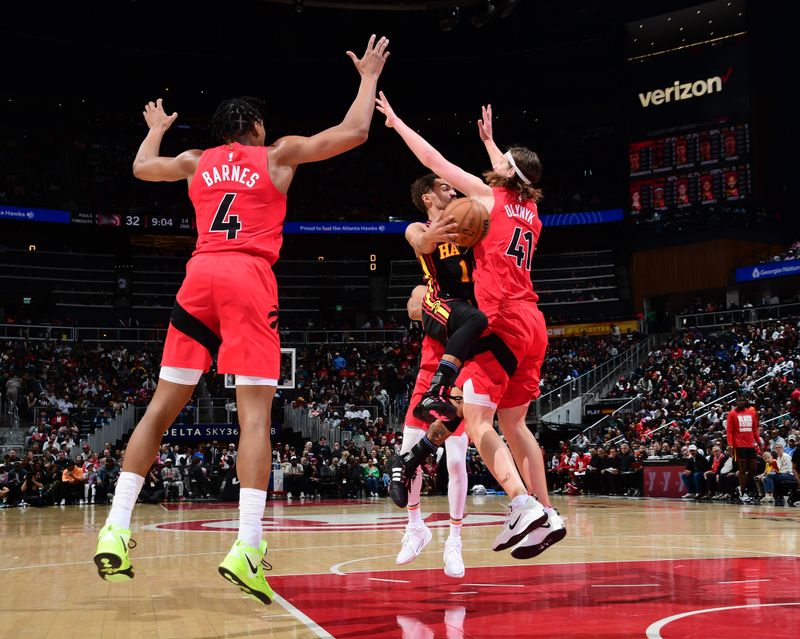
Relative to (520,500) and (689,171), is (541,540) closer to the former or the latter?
(520,500)

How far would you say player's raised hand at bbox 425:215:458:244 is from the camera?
5258 mm

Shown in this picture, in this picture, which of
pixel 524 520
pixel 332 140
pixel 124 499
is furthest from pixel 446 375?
pixel 124 499

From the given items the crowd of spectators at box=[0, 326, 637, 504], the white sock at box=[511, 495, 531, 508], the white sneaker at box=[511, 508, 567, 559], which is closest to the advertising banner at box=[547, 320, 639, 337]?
the crowd of spectators at box=[0, 326, 637, 504]

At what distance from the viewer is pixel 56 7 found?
112ft

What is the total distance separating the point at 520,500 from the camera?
4.93m

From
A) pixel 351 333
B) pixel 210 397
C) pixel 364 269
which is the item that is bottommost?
pixel 210 397

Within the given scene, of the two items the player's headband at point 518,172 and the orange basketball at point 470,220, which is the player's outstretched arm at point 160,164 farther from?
the player's headband at point 518,172

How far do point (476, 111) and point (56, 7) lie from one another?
16891 millimetres

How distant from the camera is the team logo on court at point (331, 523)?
1117 cm

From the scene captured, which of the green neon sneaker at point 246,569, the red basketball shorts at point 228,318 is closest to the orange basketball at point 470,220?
the red basketball shorts at point 228,318

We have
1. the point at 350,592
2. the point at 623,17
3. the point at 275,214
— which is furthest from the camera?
the point at 623,17

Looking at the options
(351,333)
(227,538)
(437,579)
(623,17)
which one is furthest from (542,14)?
(437,579)

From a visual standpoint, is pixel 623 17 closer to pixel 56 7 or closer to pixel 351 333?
pixel 351 333

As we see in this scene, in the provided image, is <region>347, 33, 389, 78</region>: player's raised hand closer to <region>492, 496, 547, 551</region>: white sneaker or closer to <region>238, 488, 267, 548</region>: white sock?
<region>238, 488, 267, 548</region>: white sock
